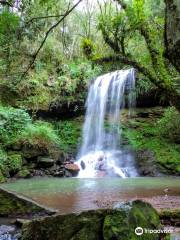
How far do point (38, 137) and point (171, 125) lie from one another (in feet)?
19.8

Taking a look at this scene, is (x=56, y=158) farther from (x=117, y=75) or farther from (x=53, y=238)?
(x=53, y=238)

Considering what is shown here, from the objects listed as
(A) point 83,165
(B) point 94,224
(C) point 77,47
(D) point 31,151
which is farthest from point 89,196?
(C) point 77,47

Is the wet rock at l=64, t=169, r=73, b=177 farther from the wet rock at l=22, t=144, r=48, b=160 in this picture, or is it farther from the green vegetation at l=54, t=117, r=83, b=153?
the green vegetation at l=54, t=117, r=83, b=153

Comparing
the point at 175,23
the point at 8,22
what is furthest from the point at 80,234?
the point at 175,23

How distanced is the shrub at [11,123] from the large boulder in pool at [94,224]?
11.4m

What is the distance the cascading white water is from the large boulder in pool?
12.4 metres

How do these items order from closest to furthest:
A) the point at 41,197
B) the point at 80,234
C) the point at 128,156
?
the point at 80,234 → the point at 41,197 → the point at 128,156

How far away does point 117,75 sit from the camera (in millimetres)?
20219

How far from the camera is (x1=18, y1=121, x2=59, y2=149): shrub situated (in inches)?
614

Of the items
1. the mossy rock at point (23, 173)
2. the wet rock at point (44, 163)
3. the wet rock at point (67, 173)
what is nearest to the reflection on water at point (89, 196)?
the mossy rock at point (23, 173)

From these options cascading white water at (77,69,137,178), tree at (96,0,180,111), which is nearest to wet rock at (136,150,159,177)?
cascading white water at (77,69,137,178)

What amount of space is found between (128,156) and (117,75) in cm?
491

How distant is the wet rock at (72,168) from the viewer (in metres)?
15.2

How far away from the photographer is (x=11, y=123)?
16.6 metres
